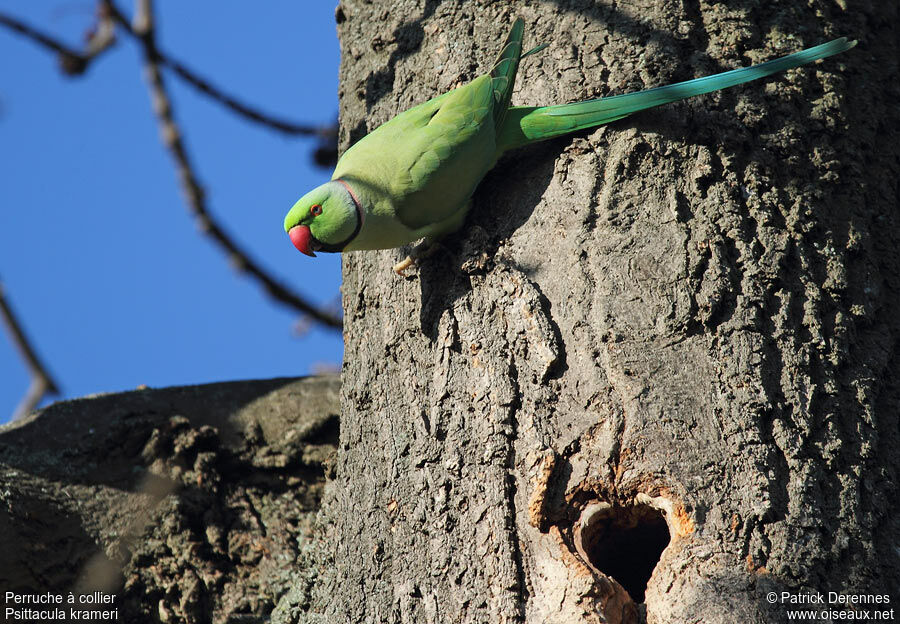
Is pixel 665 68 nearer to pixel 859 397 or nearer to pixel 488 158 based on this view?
pixel 488 158

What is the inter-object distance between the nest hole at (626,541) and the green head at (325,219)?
131cm

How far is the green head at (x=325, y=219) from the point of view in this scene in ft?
9.53

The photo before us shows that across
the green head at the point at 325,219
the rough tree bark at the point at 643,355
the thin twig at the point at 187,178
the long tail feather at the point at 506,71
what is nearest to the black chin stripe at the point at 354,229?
the green head at the point at 325,219

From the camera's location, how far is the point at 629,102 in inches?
99.4

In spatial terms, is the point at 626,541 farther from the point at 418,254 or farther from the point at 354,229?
the point at 354,229

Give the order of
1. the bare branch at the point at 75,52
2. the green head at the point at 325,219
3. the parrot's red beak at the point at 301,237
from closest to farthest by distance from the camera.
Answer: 1. the green head at the point at 325,219
2. the parrot's red beak at the point at 301,237
3. the bare branch at the point at 75,52

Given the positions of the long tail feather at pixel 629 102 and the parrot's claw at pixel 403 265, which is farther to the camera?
the parrot's claw at pixel 403 265

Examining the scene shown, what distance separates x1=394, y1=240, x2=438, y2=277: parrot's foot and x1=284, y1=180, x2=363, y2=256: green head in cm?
Result: 26

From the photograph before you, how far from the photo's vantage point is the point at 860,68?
2.78m

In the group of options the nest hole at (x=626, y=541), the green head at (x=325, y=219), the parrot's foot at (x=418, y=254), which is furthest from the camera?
the green head at (x=325, y=219)

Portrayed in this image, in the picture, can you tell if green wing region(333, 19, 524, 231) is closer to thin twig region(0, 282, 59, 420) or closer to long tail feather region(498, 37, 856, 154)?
long tail feather region(498, 37, 856, 154)

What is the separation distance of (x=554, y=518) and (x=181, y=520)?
1.47 m

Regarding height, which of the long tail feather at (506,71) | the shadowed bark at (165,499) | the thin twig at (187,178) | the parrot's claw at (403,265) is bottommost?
the shadowed bark at (165,499)

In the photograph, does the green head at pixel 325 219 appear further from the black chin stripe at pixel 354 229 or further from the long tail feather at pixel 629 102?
the long tail feather at pixel 629 102
